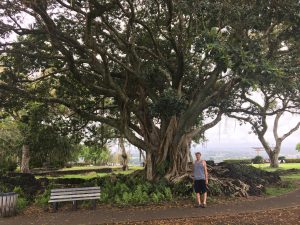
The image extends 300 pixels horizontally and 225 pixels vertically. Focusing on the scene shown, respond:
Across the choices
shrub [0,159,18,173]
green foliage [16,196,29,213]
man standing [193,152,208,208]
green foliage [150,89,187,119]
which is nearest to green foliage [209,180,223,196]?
man standing [193,152,208,208]

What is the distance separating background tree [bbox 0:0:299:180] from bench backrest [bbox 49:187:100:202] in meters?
3.73

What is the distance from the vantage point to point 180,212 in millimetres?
10484

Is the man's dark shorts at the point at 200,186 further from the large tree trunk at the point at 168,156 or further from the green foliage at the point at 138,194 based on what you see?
the large tree trunk at the point at 168,156

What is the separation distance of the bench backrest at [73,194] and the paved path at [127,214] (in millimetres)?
415

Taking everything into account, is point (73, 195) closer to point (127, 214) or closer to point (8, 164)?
point (127, 214)

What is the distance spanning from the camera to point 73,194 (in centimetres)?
1154

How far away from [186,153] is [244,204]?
4.39 m

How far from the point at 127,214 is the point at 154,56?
739 centimetres

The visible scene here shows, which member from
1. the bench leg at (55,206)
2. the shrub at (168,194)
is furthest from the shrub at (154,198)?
the bench leg at (55,206)

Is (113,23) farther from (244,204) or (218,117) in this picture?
(244,204)

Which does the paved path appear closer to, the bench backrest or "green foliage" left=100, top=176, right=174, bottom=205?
the bench backrest

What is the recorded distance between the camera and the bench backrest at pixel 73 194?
11.3m

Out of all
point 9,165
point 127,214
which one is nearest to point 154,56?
point 127,214

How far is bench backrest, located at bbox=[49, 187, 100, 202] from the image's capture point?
1133 centimetres
